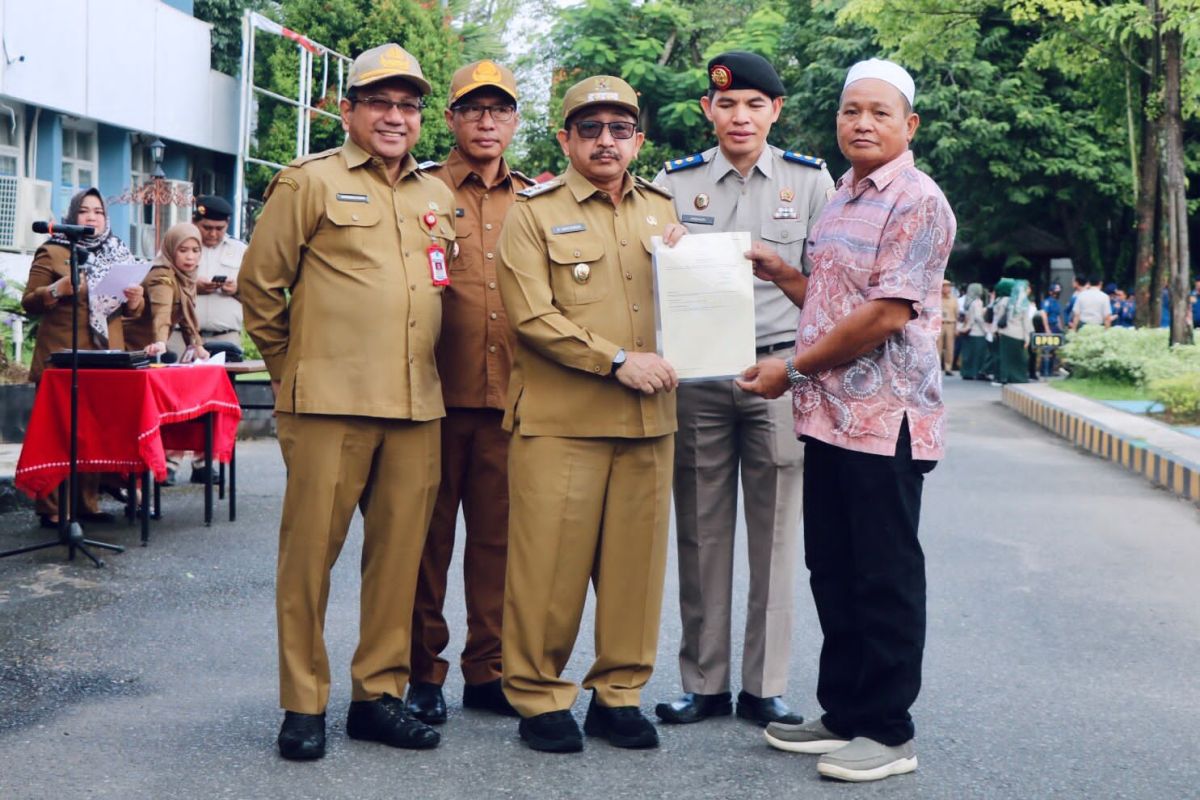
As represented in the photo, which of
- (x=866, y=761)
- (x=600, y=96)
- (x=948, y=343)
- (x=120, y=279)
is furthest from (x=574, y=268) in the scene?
(x=948, y=343)

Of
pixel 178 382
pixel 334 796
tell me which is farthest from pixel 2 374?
pixel 334 796

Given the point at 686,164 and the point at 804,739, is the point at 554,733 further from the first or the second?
the point at 686,164

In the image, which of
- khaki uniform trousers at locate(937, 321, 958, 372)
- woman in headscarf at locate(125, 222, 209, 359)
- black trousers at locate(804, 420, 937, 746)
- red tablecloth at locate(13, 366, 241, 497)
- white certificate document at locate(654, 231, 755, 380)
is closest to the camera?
black trousers at locate(804, 420, 937, 746)

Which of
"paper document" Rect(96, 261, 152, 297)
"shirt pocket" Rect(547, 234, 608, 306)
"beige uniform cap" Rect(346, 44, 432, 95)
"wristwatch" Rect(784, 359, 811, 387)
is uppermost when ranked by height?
"beige uniform cap" Rect(346, 44, 432, 95)

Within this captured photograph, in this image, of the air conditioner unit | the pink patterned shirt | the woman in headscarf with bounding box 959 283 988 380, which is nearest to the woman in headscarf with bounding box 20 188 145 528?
the pink patterned shirt

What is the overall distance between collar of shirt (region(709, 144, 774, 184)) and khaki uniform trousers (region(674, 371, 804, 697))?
60 centimetres

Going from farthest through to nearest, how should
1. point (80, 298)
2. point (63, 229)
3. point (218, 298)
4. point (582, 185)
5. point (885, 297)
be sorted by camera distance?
point (218, 298), point (80, 298), point (63, 229), point (582, 185), point (885, 297)

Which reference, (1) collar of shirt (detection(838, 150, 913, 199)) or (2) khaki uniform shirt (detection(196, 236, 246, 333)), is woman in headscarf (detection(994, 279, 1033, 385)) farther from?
(1) collar of shirt (detection(838, 150, 913, 199))

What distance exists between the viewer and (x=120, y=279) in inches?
341

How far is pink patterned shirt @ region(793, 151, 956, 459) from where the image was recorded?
14.2 feet

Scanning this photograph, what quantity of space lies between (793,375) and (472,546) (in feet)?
4.41

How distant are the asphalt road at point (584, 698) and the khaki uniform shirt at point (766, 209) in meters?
1.33

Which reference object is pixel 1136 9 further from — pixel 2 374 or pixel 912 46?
pixel 2 374

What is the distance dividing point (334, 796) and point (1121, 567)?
17.4ft
